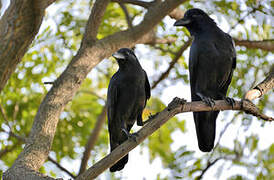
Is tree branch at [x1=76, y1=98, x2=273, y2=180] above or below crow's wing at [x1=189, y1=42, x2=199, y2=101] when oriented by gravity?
above

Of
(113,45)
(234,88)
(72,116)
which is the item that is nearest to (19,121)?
(72,116)

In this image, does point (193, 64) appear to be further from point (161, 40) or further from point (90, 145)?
point (90, 145)

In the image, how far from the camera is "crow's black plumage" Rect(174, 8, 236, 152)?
16.8 feet

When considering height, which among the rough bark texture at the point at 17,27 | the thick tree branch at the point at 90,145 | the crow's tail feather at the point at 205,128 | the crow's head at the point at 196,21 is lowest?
the thick tree branch at the point at 90,145

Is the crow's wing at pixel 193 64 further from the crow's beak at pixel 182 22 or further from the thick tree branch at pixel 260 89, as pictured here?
the thick tree branch at pixel 260 89

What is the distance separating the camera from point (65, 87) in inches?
183

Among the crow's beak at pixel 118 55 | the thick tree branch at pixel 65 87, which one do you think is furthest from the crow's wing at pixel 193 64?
the crow's beak at pixel 118 55

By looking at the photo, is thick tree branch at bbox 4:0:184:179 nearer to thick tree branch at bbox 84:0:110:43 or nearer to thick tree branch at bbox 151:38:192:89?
thick tree branch at bbox 84:0:110:43

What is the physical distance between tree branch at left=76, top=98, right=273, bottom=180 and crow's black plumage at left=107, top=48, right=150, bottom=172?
4.42 ft

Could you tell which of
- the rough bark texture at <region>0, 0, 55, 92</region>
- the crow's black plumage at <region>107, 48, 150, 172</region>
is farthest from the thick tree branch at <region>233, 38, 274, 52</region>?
the rough bark texture at <region>0, 0, 55, 92</region>

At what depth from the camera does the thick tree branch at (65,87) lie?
397 centimetres

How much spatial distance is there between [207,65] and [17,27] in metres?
2.58

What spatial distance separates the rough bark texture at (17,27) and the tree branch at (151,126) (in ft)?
5.47

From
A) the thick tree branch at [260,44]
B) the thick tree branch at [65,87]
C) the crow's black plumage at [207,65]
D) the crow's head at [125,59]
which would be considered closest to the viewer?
the thick tree branch at [65,87]
